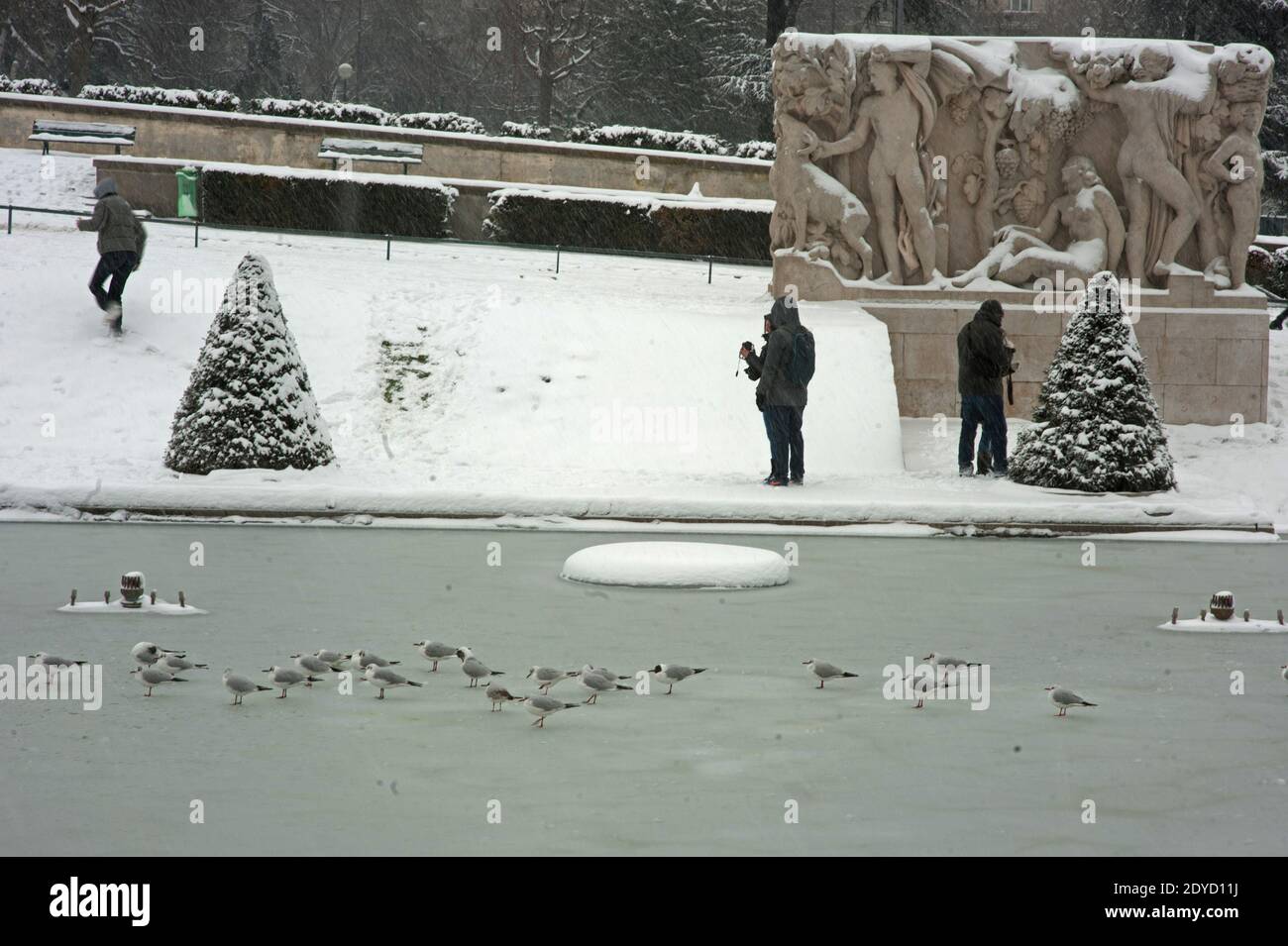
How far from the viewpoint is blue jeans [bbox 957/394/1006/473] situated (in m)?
16.7

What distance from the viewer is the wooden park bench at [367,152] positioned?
108 ft

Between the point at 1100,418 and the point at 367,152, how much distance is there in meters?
A: 21.0

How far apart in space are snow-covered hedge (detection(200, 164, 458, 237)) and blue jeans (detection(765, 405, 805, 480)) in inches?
561

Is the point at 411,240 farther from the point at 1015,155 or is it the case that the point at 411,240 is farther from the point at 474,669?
the point at 474,669

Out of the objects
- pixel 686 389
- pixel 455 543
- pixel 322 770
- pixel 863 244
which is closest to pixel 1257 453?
pixel 863 244

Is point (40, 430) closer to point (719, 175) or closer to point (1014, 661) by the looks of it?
point (1014, 661)

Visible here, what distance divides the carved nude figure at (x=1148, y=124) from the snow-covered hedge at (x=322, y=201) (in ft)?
41.1

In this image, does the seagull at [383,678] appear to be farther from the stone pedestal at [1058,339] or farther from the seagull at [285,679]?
the stone pedestal at [1058,339]

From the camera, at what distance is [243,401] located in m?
15.5

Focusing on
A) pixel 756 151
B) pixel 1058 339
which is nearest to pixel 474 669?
pixel 1058 339

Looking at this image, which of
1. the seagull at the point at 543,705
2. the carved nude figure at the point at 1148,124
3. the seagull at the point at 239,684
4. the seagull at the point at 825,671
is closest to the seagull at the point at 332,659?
the seagull at the point at 239,684

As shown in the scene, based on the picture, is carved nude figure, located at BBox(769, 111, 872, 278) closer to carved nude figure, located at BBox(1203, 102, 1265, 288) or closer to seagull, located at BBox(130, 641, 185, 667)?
carved nude figure, located at BBox(1203, 102, 1265, 288)

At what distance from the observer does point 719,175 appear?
113 ft

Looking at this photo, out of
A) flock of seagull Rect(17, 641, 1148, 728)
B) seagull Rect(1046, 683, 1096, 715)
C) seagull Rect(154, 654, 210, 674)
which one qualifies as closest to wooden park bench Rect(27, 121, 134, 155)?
flock of seagull Rect(17, 641, 1148, 728)
